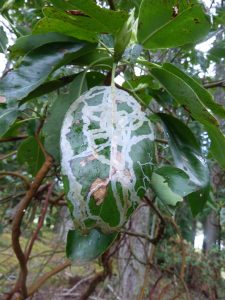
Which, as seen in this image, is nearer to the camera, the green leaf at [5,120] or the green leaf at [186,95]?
the green leaf at [186,95]

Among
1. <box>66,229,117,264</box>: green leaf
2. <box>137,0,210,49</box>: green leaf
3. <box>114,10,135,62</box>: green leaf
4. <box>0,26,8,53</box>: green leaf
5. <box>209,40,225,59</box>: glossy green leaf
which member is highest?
<box>209,40,225,59</box>: glossy green leaf

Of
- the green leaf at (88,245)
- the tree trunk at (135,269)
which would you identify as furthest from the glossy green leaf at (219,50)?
the tree trunk at (135,269)

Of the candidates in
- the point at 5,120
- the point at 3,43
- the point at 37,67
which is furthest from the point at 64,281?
the point at 37,67

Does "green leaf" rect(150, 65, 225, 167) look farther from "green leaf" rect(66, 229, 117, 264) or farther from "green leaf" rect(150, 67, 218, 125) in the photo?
"green leaf" rect(66, 229, 117, 264)

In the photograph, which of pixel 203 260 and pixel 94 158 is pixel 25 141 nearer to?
pixel 94 158

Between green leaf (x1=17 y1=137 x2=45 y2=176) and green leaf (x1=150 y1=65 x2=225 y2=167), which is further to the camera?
green leaf (x1=17 y1=137 x2=45 y2=176)

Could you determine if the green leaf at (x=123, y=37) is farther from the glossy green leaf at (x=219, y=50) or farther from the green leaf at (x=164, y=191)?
the glossy green leaf at (x=219, y=50)

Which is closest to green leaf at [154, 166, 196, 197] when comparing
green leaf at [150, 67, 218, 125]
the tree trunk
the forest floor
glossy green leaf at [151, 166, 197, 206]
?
glossy green leaf at [151, 166, 197, 206]
